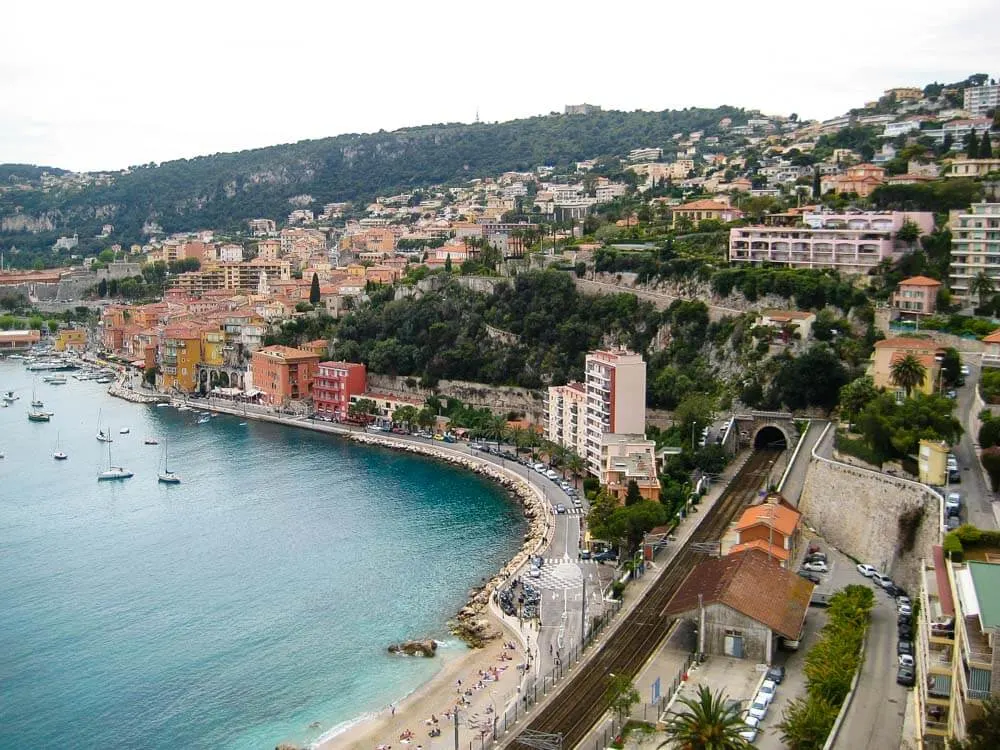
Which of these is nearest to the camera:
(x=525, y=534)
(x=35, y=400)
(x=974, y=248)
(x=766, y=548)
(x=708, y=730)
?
(x=708, y=730)

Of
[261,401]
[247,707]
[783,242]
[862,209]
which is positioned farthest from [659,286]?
[247,707]

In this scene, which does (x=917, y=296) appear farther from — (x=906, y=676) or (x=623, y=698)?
(x=623, y=698)

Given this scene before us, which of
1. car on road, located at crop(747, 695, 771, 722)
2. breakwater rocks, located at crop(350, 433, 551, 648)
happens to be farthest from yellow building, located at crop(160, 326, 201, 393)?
car on road, located at crop(747, 695, 771, 722)

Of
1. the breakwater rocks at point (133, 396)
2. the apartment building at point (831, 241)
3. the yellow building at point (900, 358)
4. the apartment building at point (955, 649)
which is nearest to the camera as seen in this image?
the apartment building at point (955, 649)

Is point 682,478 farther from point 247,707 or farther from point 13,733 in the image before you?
point 13,733

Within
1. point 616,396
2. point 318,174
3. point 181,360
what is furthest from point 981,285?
point 318,174

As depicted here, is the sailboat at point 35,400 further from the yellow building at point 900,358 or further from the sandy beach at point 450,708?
the yellow building at point 900,358


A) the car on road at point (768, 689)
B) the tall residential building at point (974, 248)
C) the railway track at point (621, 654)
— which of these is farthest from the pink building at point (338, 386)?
the car on road at point (768, 689)
